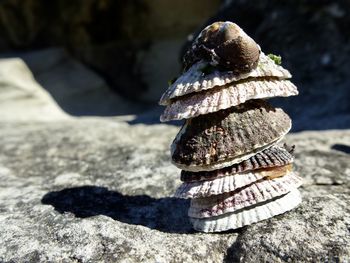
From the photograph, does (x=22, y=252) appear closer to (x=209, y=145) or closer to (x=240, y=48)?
(x=209, y=145)

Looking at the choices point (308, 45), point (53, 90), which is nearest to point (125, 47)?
point (53, 90)

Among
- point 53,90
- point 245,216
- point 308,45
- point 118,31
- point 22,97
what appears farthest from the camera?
point 118,31

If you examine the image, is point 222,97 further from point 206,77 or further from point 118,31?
point 118,31

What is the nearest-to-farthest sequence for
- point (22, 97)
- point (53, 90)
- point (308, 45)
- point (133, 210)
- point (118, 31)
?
point (133, 210), point (308, 45), point (22, 97), point (53, 90), point (118, 31)

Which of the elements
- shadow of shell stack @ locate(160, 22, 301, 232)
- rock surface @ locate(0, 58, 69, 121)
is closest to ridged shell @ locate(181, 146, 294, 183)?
shadow of shell stack @ locate(160, 22, 301, 232)

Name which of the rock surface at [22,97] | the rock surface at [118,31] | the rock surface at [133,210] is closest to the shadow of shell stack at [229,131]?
the rock surface at [133,210]

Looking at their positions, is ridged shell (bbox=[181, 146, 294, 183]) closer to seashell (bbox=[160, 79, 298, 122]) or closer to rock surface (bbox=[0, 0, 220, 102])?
seashell (bbox=[160, 79, 298, 122])
